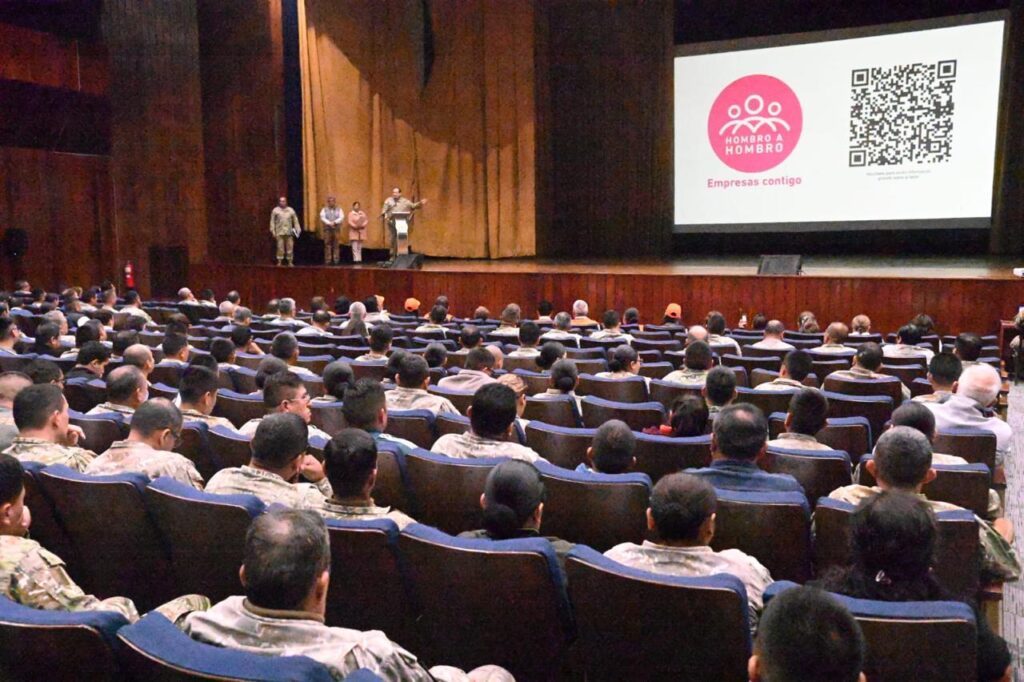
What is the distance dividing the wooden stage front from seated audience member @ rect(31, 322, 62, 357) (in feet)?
20.0

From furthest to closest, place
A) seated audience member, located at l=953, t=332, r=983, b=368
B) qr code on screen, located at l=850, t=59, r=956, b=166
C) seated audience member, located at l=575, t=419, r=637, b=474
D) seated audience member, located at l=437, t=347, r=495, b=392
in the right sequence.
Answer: qr code on screen, located at l=850, t=59, r=956, b=166 < seated audience member, located at l=953, t=332, r=983, b=368 < seated audience member, located at l=437, t=347, r=495, b=392 < seated audience member, located at l=575, t=419, r=637, b=474

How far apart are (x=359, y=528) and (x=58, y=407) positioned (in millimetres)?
1582

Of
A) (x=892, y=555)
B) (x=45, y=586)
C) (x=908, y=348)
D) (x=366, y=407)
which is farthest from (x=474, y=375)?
(x=908, y=348)

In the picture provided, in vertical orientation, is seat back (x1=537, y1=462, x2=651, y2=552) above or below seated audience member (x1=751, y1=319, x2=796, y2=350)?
below

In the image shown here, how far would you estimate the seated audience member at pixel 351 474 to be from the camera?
2463 millimetres

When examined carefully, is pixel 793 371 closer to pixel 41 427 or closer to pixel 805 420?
pixel 805 420

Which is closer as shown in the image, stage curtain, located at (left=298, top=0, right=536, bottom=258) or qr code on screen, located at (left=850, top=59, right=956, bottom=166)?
qr code on screen, located at (left=850, top=59, right=956, bottom=166)

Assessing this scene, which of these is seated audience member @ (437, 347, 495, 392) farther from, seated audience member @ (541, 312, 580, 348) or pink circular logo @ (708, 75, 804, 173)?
pink circular logo @ (708, 75, 804, 173)

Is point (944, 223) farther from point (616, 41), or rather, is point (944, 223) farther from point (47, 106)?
point (47, 106)

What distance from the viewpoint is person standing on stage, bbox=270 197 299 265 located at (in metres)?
13.2

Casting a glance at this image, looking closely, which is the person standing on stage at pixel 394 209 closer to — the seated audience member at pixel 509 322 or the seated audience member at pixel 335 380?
the seated audience member at pixel 509 322

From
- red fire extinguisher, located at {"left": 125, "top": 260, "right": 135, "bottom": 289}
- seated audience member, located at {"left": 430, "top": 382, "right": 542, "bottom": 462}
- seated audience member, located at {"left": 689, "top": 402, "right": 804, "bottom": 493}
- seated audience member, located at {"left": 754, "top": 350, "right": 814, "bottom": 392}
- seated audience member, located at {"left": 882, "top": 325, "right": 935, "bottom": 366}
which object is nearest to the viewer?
seated audience member, located at {"left": 689, "top": 402, "right": 804, "bottom": 493}

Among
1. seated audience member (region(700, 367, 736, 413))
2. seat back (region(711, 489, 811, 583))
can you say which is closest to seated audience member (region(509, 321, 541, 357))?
seated audience member (region(700, 367, 736, 413))

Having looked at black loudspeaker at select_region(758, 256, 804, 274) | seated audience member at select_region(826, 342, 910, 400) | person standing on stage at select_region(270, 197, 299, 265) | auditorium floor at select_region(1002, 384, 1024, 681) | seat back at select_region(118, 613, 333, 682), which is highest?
person standing on stage at select_region(270, 197, 299, 265)
